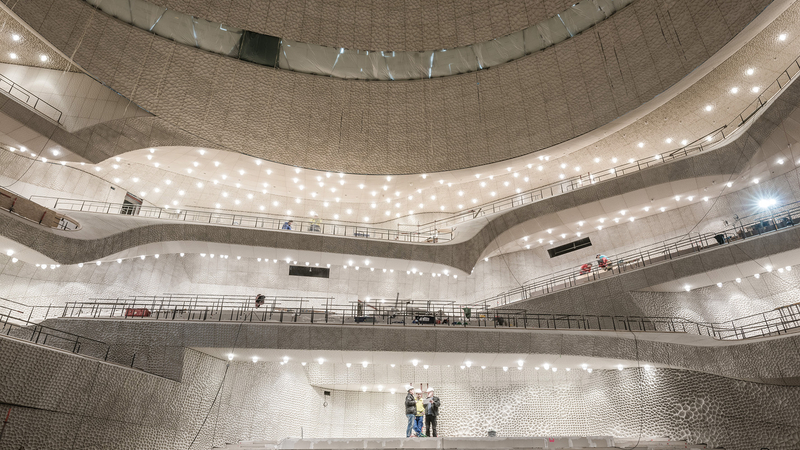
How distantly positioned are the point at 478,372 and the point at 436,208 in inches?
514

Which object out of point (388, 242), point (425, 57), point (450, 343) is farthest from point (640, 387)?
point (425, 57)

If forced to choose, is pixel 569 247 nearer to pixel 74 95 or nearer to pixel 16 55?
pixel 74 95

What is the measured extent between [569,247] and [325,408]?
15.9 meters

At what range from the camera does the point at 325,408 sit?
57.7ft

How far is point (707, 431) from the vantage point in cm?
1306

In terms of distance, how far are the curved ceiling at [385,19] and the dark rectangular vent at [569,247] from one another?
11990mm

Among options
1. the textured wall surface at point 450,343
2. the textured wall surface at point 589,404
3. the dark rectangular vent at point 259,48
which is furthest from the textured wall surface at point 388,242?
the dark rectangular vent at point 259,48

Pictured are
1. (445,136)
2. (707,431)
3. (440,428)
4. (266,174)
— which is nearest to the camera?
(707,431)

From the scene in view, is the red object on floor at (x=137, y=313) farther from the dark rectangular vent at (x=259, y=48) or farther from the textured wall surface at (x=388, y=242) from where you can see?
the dark rectangular vent at (x=259, y=48)

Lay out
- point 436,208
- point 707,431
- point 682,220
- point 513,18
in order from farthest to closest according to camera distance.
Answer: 1. point 436,208
2. point 682,220
3. point 513,18
4. point 707,431

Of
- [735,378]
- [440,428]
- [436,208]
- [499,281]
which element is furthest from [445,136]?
[735,378]

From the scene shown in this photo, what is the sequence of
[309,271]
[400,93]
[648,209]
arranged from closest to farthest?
[648,209] → [400,93] → [309,271]

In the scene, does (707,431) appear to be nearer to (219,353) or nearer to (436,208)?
(219,353)

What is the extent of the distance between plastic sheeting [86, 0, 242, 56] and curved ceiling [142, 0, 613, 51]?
933mm
